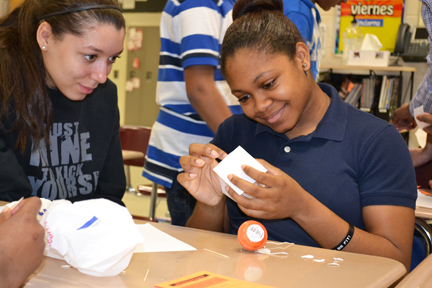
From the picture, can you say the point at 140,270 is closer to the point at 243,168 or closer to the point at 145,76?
the point at 243,168

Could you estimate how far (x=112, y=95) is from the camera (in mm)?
1674

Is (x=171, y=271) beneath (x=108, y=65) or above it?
beneath

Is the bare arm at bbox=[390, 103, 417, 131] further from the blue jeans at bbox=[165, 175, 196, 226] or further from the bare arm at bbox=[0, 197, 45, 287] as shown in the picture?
the bare arm at bbox=[0, 197, 45, 287]

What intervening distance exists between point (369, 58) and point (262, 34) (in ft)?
10.6

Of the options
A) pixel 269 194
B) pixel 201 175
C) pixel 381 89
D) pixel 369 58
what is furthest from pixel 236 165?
pixel 381 89

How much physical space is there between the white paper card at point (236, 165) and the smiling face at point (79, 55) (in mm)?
559

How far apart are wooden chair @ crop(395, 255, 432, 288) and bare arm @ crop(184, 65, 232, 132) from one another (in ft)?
3.04

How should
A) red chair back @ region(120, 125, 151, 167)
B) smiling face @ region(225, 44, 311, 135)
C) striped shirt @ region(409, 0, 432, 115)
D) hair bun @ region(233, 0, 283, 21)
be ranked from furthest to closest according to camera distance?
red chair back @ region(120, 125, 151, 167), striped shirt @ region(409, 0, 432, 115), hair bun @ region(233, 0, 283, 21), smiling face @ region(225, 44, 311, 135)

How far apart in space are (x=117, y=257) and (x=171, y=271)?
0.36ft

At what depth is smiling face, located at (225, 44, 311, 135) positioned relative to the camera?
1.20m

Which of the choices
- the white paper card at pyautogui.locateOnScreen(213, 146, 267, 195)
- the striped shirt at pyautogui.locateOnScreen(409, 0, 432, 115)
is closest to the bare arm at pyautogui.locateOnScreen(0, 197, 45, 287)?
the white paper card at pyautogui.locateOnScreen(213, 146, 267, 195)

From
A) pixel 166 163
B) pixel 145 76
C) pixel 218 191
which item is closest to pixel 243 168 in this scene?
pixel 218 191

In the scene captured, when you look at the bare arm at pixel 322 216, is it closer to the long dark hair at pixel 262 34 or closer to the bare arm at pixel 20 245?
the long dark hair at pixel 262 34

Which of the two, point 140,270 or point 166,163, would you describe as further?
point 166,163
